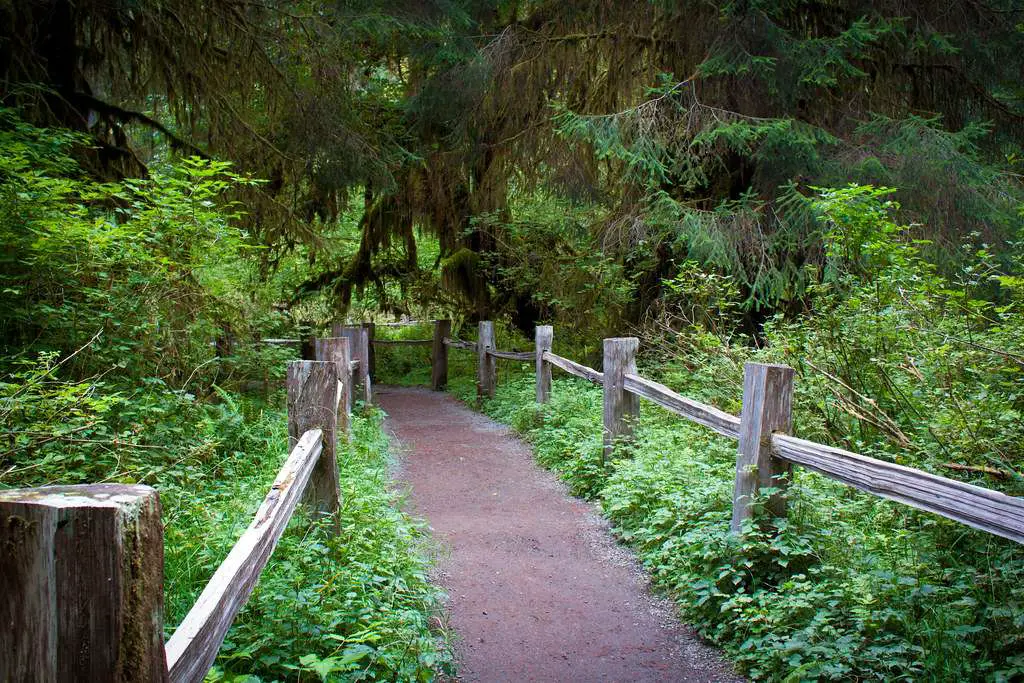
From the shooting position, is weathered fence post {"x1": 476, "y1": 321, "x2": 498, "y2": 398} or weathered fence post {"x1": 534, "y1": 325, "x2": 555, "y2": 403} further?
weathered fence post {"x1": 476, "y1": 321, "x2": 498, "y2": 398}

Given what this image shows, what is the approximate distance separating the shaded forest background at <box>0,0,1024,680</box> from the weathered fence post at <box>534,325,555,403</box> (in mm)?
1470

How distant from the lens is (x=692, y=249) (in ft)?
29.3

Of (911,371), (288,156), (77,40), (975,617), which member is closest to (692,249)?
(911,371)

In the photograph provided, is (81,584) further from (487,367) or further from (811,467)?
(487,367)

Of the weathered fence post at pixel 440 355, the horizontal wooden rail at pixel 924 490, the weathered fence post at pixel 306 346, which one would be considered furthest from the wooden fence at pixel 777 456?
the weathered fence post at pixel 440 355

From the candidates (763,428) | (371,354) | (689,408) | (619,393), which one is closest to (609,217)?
(619,393)

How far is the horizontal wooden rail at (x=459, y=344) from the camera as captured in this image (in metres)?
14.9

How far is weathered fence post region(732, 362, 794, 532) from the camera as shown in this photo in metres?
4.21

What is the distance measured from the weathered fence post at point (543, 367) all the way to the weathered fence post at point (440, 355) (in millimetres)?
6142

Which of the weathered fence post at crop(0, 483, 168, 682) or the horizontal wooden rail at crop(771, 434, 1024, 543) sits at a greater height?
the weathered fence post at crop(0, 483, 168, 682)

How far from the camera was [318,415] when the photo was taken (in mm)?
4234

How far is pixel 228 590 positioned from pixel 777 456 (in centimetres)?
318

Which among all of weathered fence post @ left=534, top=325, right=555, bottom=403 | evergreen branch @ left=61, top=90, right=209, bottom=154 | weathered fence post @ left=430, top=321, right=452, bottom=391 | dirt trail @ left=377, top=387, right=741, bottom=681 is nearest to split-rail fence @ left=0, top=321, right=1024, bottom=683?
dirt trail @ left=377, top=387, right=741, bottom=681

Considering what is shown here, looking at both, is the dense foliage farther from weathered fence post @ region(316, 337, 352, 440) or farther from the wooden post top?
the wooden post top
